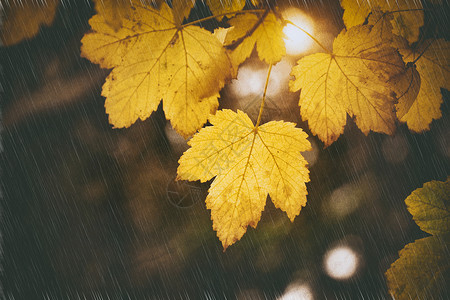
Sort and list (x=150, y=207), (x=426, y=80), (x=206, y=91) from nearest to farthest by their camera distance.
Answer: (x=206, y=91) → (x=426, y=80) → (x=150, y=207)

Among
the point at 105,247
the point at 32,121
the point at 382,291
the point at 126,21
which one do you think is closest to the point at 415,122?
the point at 382,291

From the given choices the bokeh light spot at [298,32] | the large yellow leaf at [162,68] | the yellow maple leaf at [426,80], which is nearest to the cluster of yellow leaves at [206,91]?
the large yellow leaf at [162,68]

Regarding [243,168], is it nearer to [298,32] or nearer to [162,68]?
[162,68]

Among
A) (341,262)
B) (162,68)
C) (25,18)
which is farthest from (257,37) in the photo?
(341,262)

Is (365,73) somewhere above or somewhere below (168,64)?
below

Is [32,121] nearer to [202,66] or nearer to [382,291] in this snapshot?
[202,66]

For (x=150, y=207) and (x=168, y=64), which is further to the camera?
(x=150, y=207)

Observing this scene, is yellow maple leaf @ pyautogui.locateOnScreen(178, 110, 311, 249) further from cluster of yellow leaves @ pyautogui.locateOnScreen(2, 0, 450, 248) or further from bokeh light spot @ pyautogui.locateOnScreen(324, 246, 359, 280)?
bokeh light spot @ pyautogui.locateOnScreen(324, 246, 359, 280)
